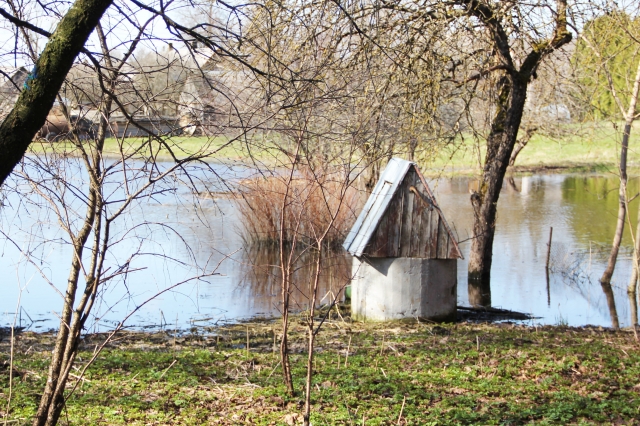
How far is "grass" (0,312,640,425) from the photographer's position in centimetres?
490

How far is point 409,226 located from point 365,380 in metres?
3.20

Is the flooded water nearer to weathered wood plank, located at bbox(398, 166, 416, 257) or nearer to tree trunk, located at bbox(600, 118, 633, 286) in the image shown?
tree trunk, located at bbox(600, 118, 633, 286)

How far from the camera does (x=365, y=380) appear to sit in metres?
5.72

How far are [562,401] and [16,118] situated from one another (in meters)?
4.04

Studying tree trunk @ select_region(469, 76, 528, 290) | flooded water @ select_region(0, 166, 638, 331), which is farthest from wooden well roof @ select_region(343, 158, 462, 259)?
tree trunk @ select_region(469, 76, 528, 290)

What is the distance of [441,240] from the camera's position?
8.62 metres

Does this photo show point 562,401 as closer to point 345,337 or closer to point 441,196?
point 345,337

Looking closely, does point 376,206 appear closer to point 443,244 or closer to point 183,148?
point 443,244

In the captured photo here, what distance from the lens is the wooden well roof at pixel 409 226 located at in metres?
8.54

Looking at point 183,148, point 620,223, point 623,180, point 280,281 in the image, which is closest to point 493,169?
point 620,223

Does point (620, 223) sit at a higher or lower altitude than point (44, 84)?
higher

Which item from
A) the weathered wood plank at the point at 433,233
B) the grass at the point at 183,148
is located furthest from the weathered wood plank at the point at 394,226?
the grass at the point at 183,148

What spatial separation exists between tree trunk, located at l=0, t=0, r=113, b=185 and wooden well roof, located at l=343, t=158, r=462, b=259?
5.56 meters

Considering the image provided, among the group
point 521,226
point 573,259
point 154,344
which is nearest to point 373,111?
point 154,344
